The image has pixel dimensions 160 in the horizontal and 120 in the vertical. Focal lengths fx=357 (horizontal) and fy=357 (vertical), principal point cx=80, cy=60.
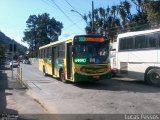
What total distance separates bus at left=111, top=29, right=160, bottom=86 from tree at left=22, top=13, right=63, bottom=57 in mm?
96883

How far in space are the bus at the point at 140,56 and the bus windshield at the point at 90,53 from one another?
87.8 inches

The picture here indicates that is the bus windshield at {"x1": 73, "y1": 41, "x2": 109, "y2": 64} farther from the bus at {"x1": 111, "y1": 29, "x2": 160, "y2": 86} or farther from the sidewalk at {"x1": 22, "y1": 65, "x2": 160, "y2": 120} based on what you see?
the sidewalk at {"x1": 22, "y1": 65, "x2": 160, "y2": 120}

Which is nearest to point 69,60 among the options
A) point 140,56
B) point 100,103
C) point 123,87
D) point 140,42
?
point 123,87

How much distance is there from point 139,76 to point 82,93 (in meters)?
5.65

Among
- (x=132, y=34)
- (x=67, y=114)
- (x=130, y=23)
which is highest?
(x=130, y=23)

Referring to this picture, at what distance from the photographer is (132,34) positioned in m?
22.8

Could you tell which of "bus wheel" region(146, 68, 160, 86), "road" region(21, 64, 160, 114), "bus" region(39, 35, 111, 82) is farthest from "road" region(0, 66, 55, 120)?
"bus wheel" region(146, 68, 160, 86)

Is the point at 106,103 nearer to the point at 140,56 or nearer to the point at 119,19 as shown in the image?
the point at 140,56

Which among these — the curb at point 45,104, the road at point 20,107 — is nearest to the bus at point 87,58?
the curb at point 45,104

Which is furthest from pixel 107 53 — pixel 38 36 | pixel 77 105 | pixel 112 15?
pixel 38 36

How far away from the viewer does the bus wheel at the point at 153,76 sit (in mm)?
20594

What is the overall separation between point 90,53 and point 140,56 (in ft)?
10.5

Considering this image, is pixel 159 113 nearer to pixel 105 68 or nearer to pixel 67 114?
pixel 67 114

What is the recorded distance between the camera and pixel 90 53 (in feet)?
67.6
